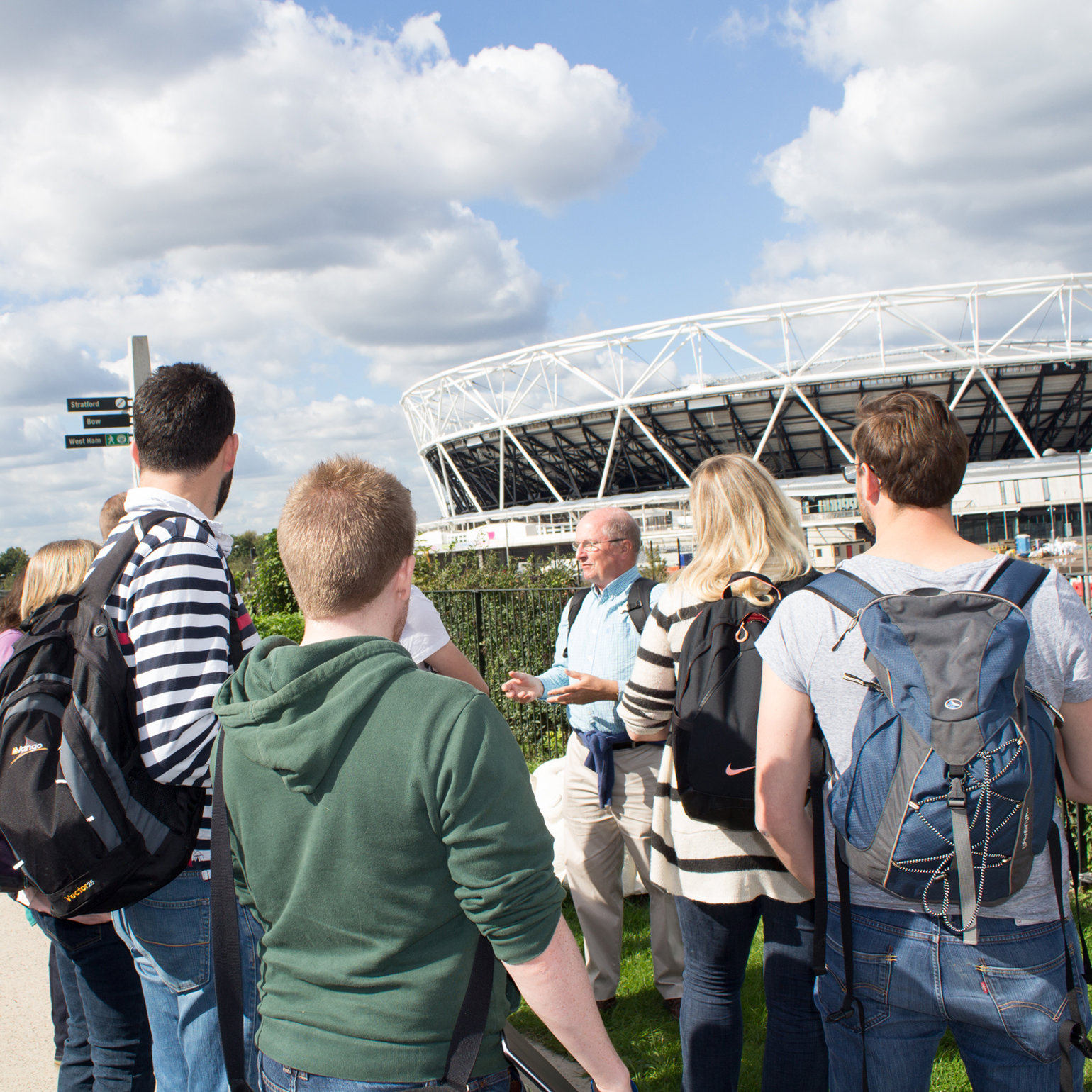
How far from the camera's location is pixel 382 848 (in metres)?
1.23

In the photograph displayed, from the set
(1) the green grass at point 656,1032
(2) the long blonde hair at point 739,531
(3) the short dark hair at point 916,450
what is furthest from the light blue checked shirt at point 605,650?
(3) the short dark hair at point 916,450

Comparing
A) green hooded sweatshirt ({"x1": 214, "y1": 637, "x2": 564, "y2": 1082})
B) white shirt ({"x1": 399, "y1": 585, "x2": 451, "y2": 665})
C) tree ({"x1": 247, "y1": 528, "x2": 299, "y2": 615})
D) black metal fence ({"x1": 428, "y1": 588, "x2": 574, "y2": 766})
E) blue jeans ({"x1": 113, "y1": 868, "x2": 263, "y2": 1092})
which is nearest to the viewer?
green hooded sweatshirt ({"x1": 214, "y1": 637, "x2": 564, "y2": 1082})

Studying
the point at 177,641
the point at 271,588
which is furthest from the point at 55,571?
the point at 271,588

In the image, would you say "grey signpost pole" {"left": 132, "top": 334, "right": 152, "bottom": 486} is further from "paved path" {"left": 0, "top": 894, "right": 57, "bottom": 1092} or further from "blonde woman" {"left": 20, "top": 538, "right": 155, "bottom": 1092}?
"blonde woman" {"left": 20, "top": 538, "right": 155, "bottom": 1092}

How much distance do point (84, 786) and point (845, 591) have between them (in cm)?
167

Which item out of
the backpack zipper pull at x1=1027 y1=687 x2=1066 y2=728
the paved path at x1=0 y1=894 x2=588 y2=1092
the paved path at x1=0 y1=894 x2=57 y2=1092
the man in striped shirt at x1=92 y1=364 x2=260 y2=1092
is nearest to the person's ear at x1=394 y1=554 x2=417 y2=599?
the man in striped shirt at x1=92 y1=364 x2=260 y2=1092

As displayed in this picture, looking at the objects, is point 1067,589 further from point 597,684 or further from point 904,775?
point 597,684

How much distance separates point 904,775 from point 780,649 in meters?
0.36

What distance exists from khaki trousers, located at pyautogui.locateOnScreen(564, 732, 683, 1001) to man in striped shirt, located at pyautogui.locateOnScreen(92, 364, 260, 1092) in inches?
66.7

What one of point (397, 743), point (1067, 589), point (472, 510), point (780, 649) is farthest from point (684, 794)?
point (472, 510)

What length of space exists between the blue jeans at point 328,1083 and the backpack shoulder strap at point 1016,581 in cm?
126

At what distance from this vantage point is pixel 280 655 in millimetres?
1313

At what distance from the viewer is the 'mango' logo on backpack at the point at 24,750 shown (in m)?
1.77

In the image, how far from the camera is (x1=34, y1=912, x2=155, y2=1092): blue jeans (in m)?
2.17
